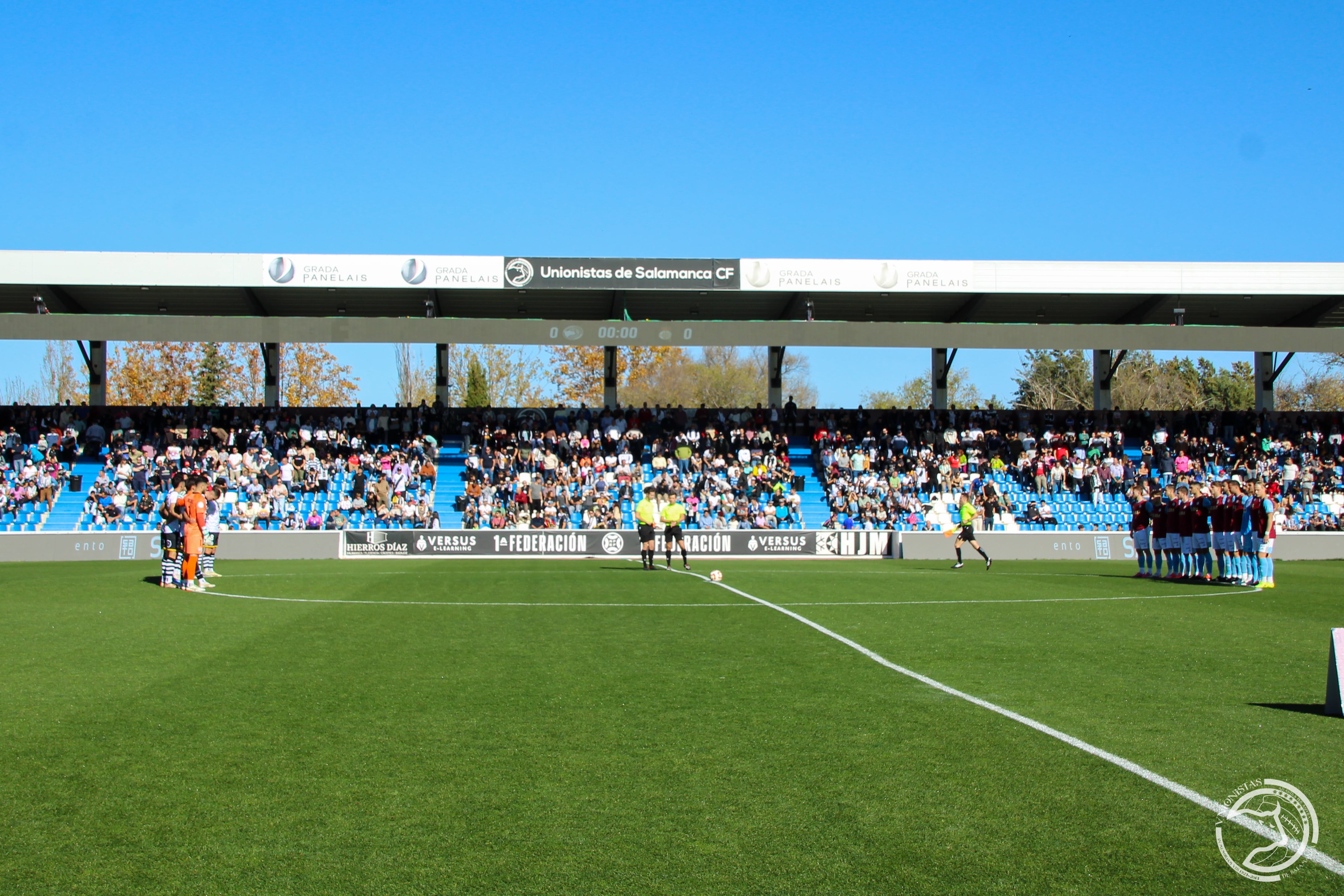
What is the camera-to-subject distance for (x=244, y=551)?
2920 cm

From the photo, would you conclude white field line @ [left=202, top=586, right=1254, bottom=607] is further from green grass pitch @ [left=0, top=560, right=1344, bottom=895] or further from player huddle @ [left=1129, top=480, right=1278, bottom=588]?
player huddle @ [left=1129, top=480, right=1278, bottom=588]

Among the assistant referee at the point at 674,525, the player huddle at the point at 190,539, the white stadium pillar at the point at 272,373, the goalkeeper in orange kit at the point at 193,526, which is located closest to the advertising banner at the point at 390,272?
the white stadium pillar at the point at 272,373

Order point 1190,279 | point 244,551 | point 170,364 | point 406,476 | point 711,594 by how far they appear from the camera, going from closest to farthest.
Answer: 1. point 711,594
2. point 244,551
3. point 406,476
4. point 1190,279
5. point 170,364

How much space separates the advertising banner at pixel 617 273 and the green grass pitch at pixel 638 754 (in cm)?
2486

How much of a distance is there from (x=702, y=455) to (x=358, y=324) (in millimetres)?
12903

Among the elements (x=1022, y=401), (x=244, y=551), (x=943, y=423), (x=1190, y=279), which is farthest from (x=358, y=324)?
(x=1022, y=401)

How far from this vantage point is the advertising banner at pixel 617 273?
36625 millimetres

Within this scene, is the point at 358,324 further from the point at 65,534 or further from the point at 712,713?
the point at 712,713

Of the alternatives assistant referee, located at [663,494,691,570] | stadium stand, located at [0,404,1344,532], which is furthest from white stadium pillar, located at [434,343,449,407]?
assistant referee, located at [663,494,691,570]

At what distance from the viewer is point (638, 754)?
6.24 metres

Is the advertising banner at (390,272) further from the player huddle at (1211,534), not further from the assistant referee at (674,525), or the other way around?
the player huddle at (1211,534)

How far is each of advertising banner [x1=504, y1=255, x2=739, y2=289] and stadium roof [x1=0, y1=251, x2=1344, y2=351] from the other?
4cm

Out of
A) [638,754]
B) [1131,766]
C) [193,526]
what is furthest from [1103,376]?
[638,754]

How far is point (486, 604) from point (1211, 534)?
14.9 m
